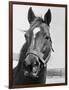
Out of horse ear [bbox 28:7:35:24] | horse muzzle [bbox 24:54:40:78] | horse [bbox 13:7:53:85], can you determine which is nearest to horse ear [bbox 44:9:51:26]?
horse [bbox 13:7:53:85]

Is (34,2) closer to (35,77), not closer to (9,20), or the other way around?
(9,20)

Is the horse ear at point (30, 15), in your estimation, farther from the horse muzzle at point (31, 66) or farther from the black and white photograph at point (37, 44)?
the horse muzzle at point (31, 66)

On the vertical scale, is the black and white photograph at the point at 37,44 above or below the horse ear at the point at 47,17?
below

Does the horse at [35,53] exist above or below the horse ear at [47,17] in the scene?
below

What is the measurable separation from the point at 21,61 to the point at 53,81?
0.36 meters

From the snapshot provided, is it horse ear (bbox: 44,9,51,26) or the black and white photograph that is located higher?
horse ear (bbox: 44,9,51,26)

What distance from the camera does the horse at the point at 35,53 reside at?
2.07 meters

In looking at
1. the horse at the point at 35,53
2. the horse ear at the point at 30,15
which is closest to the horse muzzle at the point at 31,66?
the horse at the point at 35,53

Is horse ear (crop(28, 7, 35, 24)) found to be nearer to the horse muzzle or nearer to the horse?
the horse

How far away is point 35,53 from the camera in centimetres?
210

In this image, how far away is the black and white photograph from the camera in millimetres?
2053

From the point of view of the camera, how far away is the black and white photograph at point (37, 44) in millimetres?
2053

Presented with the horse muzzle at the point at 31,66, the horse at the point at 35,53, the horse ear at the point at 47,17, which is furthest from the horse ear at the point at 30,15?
the horse muzzle at the point at 31,66

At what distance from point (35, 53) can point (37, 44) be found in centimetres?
8
